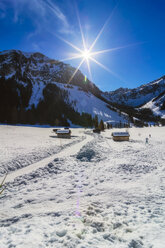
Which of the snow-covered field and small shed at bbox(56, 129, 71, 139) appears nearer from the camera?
the snow-covered field

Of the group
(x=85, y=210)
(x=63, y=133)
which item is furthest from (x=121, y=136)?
(x=85, y=210)

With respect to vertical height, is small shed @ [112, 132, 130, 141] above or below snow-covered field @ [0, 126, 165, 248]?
above

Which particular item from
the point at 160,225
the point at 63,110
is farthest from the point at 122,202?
the point at 63,110

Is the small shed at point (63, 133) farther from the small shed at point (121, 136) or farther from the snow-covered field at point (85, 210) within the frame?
the snow-covered field at point (85, 210)

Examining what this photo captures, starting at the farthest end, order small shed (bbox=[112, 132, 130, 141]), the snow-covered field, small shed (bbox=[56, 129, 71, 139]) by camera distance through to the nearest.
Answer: small shed (bbox=[56, 129, 71, 139]) < small shed (bbox=[112, 132, 130, 141]) < the snow-covered field

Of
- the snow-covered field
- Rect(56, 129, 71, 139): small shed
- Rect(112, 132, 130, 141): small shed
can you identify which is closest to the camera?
the snow-covered field

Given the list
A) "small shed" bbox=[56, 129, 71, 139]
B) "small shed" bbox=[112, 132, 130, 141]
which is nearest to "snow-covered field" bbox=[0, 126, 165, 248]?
"small shed" bbox=[112, 132, 130, 141]

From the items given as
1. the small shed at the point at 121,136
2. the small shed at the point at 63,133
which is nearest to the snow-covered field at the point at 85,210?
the small shed at the point at 121,136

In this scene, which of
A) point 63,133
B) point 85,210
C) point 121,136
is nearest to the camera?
point 85,210

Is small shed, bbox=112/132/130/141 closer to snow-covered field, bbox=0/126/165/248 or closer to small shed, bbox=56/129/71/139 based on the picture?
small shed, bbox=56/129/71/139

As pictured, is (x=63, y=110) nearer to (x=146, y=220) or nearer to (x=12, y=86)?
(x=12, y=86)

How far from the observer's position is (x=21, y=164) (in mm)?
14617

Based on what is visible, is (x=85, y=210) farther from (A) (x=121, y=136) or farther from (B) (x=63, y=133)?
(B) (x=63, y=133)

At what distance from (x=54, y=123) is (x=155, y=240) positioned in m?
129
